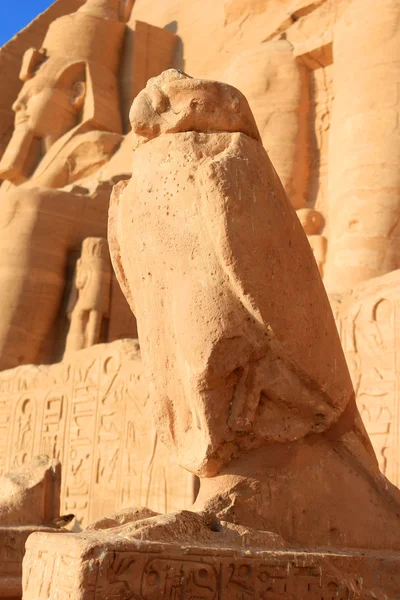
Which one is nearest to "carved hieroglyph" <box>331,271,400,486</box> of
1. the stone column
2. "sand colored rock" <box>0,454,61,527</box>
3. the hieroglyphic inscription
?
the hieroglyphic inscription

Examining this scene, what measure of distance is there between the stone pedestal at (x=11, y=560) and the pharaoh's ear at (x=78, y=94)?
9.37m

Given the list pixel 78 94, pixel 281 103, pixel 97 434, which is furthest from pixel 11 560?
pixel 78 94

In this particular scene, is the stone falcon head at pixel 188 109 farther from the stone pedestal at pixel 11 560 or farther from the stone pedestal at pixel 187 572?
the stone pedestal at pixel 11 560

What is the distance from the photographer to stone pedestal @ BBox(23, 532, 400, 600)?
83.2 inches

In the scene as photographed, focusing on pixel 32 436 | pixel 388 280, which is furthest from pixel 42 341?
pixel 388 280

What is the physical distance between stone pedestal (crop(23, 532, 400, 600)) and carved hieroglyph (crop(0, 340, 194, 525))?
3.38 meters

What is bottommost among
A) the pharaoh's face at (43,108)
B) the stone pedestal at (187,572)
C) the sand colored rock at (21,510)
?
the stone pedestal at (187,572)

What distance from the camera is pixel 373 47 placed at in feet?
26.3

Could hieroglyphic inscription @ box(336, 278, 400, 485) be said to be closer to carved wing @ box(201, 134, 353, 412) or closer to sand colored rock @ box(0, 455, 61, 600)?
sand colored rock @ box(0, 455, 61, 600)

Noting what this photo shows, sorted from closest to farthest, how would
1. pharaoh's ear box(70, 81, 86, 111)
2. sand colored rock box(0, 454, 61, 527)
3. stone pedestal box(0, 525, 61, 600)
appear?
stone pedestal box(0, 525, 61, 600) → sand colored rock box(0, 454, 61, 527) → pharaoh's ear box(70, 81, 86, 111)

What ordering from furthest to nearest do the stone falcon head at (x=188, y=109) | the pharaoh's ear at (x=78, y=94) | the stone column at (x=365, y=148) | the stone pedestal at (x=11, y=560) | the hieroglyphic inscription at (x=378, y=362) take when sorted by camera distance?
the pharaoh's ear at (x=78, y=94), the stone column at (x=365, y=148), the hieroglyphic inscription at (x=378, y=362), the stone pedestal at (x=11, y=560), the stone falcon head at (x=188, y=109)

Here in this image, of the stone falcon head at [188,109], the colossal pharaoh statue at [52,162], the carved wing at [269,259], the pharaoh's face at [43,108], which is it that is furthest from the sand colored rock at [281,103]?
the carved wing at [269,259]

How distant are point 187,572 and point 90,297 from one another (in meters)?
7.01

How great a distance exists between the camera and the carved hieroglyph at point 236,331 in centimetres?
256
